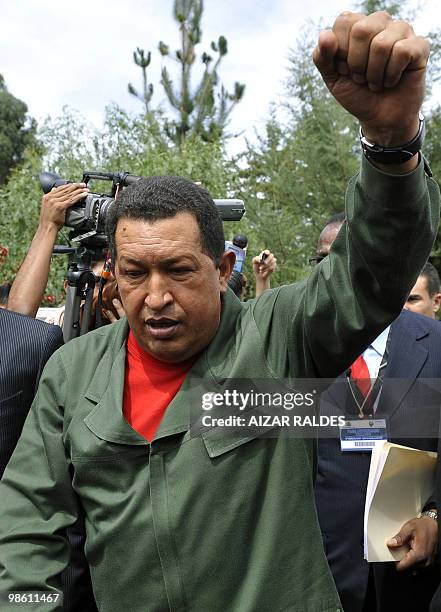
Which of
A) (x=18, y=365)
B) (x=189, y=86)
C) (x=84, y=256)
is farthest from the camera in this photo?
(x=189, y=86)

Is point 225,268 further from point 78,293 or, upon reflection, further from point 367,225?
point 78,293

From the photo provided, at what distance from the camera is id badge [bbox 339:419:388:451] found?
9.05 ft

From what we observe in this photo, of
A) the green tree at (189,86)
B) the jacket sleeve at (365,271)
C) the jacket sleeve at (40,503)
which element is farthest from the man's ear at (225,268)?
the green tree at (189,86)

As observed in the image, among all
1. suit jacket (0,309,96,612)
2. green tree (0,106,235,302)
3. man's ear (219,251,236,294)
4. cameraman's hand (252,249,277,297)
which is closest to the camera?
man's ear (219,251,236,294)

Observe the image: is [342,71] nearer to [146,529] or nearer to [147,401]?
[147,401]

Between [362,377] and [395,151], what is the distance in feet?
5.28

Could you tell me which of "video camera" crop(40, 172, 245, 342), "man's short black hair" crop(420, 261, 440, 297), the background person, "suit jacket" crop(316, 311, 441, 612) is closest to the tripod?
"video camera" crop(40, 172, 245, 342)

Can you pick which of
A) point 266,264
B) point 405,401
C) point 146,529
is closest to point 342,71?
point 146,529

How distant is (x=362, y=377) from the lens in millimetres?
2875

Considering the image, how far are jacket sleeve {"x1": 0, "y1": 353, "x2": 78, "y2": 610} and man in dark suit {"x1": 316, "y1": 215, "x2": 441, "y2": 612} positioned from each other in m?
1.25

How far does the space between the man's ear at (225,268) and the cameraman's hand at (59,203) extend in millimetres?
1419

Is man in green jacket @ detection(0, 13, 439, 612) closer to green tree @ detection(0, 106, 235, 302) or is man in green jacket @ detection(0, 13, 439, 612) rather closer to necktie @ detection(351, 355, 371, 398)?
necktie @ detection(351, 355, 371, 398)

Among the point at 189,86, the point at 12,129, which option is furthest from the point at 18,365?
the point at 12,129

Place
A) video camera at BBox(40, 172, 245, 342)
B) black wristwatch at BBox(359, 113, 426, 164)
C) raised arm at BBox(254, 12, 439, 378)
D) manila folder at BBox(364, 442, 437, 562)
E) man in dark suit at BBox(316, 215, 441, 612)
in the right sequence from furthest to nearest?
1. video camera at BBox(40, 172, 245, 342)
2. man in dark suit at BBox(316, 215, 441, 612)
3. manila folder at BBox(364, 442, 437, 562)
4. black wristwatch at BBox(359, 113, 426, 164)
5. raised arm at BBox(254, 12, 439, 378)
